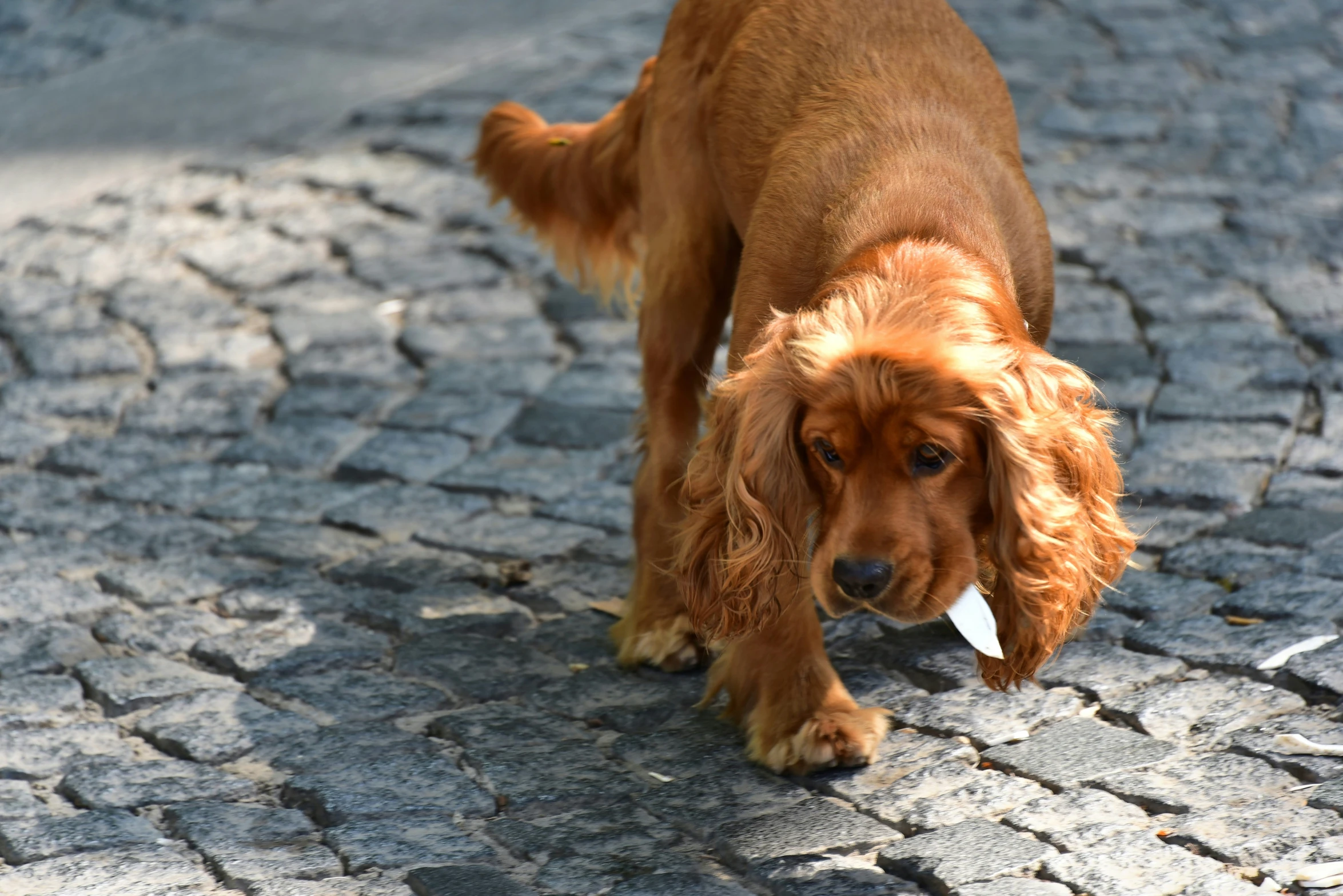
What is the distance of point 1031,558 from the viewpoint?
2.74 m

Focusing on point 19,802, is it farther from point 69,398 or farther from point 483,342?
point 483,342

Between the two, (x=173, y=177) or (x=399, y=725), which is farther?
(x=173, y=177)

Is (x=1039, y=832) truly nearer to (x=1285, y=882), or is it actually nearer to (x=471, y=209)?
(x=1285, y=882)

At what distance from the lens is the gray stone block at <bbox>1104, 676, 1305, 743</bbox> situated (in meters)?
3.18

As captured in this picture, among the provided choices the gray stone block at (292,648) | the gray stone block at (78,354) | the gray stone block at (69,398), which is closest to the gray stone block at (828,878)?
the gray stone block at (292,648)

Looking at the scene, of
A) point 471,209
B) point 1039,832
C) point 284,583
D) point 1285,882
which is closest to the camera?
point 1285,882

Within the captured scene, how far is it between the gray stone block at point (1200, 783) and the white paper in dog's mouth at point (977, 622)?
15.6 inches

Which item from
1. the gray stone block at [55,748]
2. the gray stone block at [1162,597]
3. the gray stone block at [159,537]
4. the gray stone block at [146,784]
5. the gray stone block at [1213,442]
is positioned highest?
the gray stone block at [1213,442]

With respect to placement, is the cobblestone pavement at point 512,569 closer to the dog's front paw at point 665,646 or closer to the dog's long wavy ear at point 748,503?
the dog's front paw at point 665,646

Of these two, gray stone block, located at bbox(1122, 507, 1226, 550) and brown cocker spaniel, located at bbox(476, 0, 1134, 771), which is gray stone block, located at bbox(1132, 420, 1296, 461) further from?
brown cocker spaniel, located at bbox(476, 0, 1134, 771)

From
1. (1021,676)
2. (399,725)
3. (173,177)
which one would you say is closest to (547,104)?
(173,177)

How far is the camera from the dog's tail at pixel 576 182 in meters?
4.41

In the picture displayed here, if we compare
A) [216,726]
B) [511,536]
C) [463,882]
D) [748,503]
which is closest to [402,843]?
[463,882]

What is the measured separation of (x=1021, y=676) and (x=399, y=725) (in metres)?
1.41
